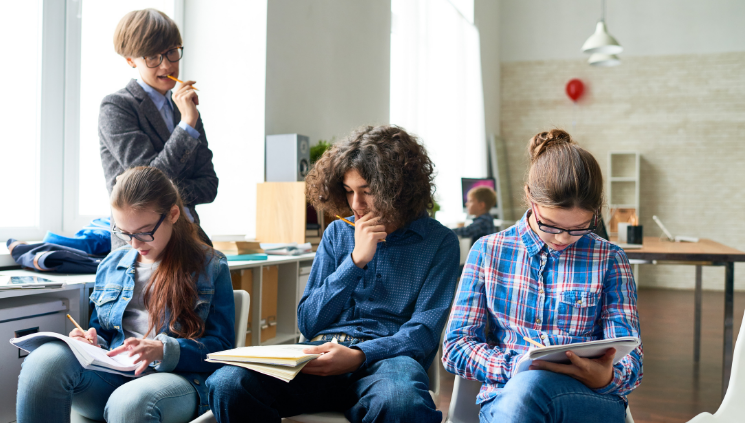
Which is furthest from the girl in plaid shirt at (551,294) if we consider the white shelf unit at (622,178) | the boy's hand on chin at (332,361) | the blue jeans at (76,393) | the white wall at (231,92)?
the white shelf unit at (622,178)

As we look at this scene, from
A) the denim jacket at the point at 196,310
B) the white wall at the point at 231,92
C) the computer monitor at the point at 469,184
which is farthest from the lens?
the computer monitor at the point at 469,184

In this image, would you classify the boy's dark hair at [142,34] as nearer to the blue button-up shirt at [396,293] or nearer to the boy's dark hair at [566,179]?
the blue button-up shirt at [396,293]

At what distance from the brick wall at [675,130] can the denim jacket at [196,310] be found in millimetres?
6903

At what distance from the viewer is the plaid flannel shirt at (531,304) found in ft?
4.42

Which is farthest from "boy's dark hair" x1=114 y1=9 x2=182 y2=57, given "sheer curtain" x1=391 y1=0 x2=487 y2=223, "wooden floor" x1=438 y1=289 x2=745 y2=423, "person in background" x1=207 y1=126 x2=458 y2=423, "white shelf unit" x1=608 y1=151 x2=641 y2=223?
"white shelf unit" x1=608 y1=151 x2=641 y2=223

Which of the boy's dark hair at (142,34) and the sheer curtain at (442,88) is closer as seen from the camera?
the boy's dark hair at (142,34)

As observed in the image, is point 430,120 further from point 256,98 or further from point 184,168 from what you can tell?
point 184,168

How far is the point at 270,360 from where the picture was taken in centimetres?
126

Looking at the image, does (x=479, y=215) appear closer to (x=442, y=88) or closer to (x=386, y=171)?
(x=442, y=88)

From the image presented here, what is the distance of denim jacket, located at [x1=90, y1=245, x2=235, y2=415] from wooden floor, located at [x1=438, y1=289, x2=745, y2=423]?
0.74 m

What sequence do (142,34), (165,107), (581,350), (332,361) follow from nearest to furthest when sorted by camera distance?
(581,350)
(332,361)
(142,34)
(165,107)

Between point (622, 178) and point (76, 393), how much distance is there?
782 centimetres

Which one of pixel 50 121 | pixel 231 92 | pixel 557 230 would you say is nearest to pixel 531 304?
pixel 557 230

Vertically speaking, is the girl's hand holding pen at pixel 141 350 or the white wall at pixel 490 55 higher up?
the white wall at pixel 490 55
